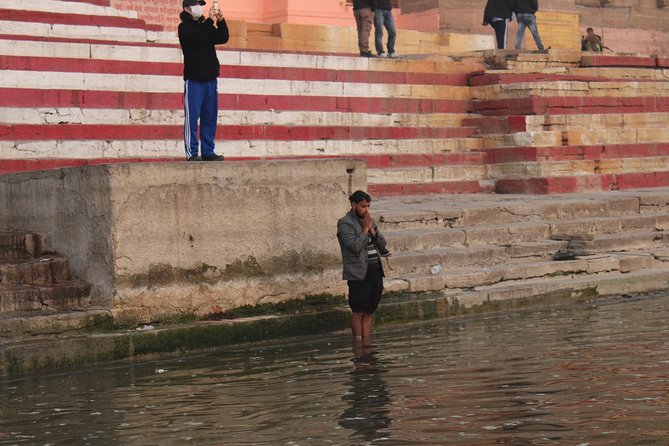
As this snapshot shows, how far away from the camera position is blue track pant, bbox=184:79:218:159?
1087 cm

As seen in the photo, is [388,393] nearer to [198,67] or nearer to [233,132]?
[198,67]

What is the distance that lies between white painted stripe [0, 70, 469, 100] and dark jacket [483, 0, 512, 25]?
12.8 feet

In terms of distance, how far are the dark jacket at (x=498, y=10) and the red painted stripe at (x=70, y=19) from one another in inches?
266

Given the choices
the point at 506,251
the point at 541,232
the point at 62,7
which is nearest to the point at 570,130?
the point at 541,232

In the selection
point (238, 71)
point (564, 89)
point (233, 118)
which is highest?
point (238, 71)

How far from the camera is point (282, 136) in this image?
15.8 metres

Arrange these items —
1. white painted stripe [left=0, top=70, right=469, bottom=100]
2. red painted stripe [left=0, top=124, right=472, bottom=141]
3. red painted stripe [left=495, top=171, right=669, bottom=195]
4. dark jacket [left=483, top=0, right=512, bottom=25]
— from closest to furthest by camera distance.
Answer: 1. red painted stripe [left=0, top=124, right=472, bottom=141]
2. white painted stripe [left=0, top=70, right=469, bottom=100]
3. red painted stripe [left=495, top=171, right=669, bottom=195]
4. dark jacket [left=483, top=0, right=512, bottom=25]

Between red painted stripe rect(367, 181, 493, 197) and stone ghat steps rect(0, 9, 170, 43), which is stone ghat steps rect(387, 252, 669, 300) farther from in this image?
stone ghat steps rect(0, 9, 170, 43)

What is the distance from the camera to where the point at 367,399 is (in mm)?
7629

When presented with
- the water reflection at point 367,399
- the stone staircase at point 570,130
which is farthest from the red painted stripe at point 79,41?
the water reflection at point 367,399

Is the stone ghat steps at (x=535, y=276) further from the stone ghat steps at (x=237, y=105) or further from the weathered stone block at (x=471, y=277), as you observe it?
the stone ghat steps at (x=237, y=105)

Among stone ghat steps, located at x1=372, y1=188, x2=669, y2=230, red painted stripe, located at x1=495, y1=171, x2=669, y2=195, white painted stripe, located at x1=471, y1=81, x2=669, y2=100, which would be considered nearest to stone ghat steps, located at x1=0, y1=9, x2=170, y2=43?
stone ghat steps, located at x1=372, y1=188, x2=669, y2=230

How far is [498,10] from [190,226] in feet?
40.6

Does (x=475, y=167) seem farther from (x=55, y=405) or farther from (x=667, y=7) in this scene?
(x=667, y=7)
